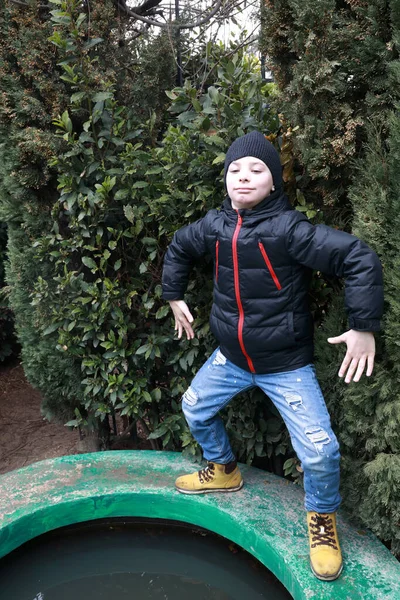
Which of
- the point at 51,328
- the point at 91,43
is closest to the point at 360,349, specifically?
the point at 51,328

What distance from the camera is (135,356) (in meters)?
3.31

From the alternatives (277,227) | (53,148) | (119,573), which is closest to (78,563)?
(119,573)

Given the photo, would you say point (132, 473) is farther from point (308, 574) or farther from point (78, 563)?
point (308, 574)

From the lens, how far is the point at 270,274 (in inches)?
96.4

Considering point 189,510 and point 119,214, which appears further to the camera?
point 119,214

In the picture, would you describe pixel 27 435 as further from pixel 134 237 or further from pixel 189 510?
pixel 134 237

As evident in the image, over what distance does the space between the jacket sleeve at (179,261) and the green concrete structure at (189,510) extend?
106 cm

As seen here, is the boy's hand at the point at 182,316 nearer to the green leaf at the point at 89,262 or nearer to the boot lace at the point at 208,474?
the green leaf at the point at 89,262

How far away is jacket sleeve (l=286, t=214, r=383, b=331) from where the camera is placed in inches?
85.0

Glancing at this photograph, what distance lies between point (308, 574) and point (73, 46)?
2734mm

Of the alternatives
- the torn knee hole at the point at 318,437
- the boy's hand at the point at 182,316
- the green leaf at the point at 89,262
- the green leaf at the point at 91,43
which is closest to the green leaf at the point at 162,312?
the boy's hand at the point at 182,316

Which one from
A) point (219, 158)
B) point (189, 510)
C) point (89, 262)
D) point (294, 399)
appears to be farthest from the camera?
point (89, 262)

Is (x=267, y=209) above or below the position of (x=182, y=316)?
above

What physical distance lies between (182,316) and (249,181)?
80 centimetres
